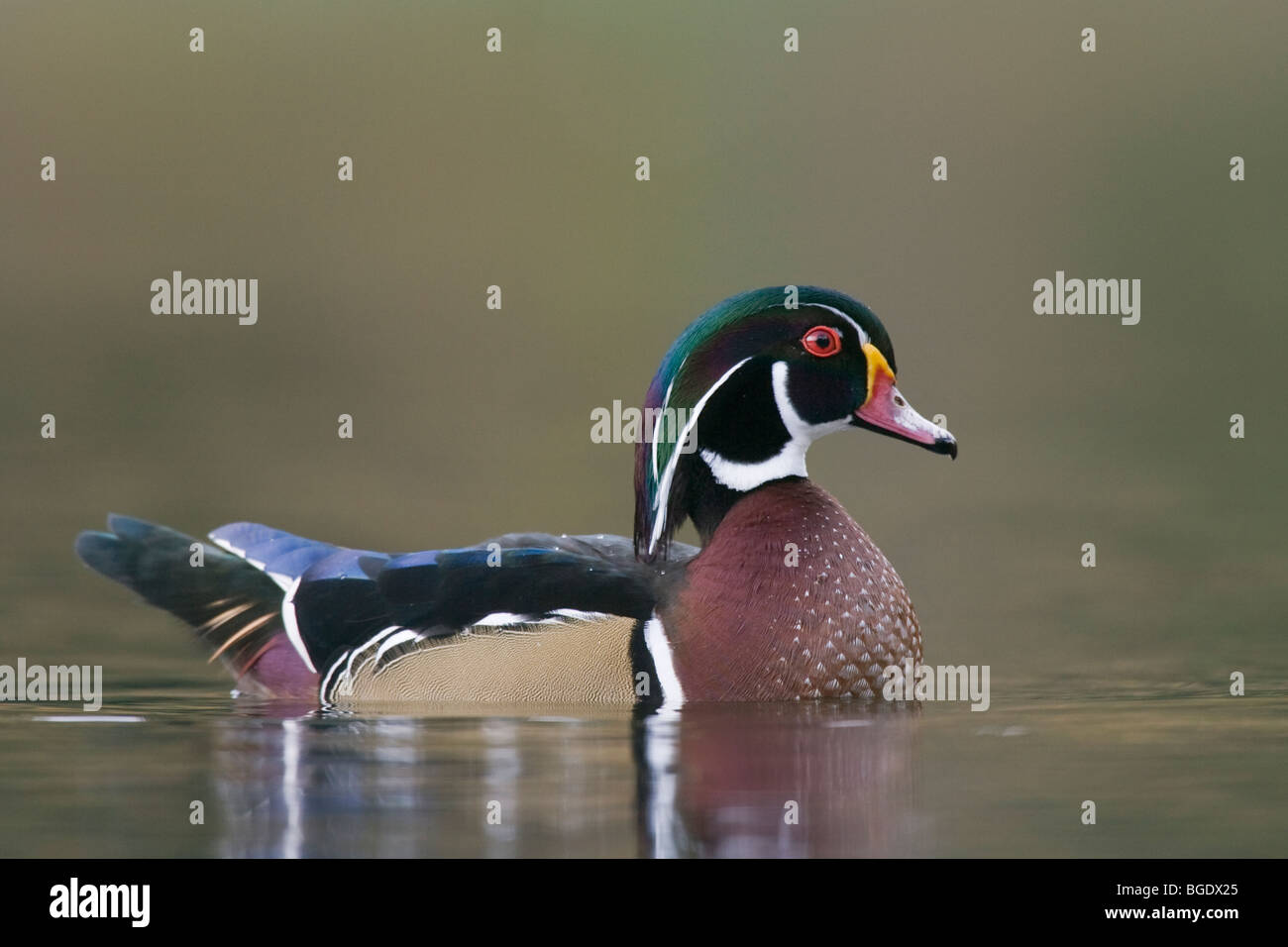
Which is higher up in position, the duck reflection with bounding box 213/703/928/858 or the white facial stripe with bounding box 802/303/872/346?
the white facial stripe with bounding box 802/303/872/346

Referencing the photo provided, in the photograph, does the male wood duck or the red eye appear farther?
the red eye

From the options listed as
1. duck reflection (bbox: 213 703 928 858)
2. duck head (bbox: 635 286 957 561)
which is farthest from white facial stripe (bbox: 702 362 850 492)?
duck reflection (bbox: 213 703 928 858)

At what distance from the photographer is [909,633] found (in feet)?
20.9

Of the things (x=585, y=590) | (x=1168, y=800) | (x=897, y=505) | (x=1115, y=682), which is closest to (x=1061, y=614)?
(x=1115, y=682)

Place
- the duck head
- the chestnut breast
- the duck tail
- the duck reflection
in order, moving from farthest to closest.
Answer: the duck tail < the duck head < the chestnut breast < the duck reflection

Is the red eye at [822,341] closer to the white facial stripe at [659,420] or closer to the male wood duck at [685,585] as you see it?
the male wood duck at [685,585]

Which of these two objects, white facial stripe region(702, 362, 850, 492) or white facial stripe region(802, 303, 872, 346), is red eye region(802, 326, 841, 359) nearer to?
white facial stripe region(802, 303, 872, 346)

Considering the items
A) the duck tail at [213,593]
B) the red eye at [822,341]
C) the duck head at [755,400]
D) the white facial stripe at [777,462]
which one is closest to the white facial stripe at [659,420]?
the duck head at [755,400]

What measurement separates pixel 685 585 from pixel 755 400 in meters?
0.68

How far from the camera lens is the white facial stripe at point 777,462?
6566mm

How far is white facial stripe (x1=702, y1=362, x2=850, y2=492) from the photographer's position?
657cm

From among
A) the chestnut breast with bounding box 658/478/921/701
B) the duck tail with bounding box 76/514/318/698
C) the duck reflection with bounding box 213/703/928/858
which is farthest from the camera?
the duck tail with bounding box 76/514/318/698

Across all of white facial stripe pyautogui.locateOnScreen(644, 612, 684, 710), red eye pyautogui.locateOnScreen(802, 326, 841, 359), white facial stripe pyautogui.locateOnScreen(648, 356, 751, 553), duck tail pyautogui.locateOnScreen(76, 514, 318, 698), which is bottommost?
white facial stripe pyautogui.locateOnScreen(644, 612, 684, 710)

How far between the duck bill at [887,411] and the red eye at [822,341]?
0.34 ft
